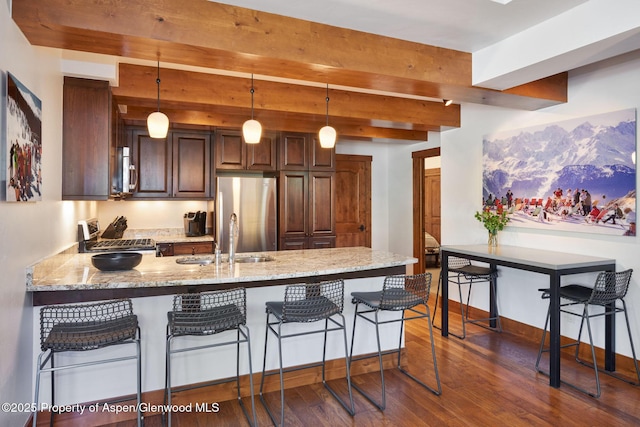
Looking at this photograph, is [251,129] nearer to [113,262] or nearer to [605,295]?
[113,262]

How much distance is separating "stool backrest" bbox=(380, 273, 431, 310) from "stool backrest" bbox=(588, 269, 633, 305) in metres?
1.23

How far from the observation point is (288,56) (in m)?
2.43

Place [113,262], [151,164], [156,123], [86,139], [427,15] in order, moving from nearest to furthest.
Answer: [427,15] < [113,262] < [156,123] < [86,139] < [151,164]

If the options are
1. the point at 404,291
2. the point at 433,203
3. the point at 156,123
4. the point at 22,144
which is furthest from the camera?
the point at 433,203

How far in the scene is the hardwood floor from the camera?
247 centimetres

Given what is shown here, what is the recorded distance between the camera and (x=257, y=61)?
2451 mm

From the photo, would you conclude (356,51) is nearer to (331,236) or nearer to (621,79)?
Answer: (621,79)

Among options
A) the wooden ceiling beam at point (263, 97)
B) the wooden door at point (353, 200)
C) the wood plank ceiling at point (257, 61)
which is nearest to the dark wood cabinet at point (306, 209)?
the wooden door at point (353, 200)

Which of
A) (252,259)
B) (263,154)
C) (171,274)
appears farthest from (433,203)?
(171,274)

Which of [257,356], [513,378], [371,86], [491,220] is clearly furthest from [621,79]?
[257,356]

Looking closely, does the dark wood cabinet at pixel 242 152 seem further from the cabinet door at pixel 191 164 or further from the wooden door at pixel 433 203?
the wooden door at pixel 433 203

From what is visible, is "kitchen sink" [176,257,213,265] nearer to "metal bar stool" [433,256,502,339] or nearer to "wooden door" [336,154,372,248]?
"metal bar stool" [433,256,502,339]

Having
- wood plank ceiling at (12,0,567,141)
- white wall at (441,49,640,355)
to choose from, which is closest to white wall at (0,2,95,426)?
wood plank ceiling at (12,0,567,141)

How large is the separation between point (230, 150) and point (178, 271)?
2644mm
